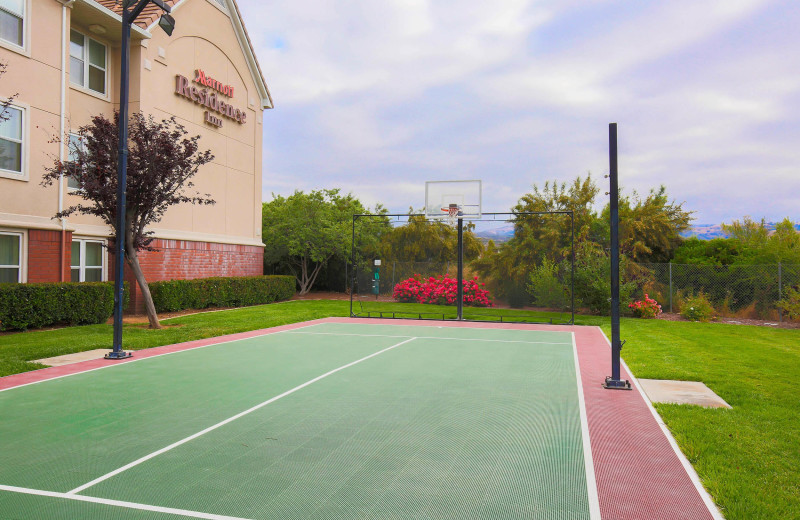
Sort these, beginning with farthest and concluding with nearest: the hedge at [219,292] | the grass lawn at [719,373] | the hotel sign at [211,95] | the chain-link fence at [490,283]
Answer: the hotel sign at [211,95] → the chain-link fence at [490,283] → the hedge at [219,292] → the grass lawn at [719,373]

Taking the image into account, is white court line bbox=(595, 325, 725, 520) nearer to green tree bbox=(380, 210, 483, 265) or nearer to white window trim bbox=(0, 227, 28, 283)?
white window trim bbox=(0, 227, 28, 283)

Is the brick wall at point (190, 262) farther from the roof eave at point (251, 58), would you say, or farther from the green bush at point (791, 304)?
the green bush at point (791, 304)

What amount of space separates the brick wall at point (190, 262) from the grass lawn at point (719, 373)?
237 cm

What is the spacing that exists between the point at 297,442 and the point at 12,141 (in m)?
13.5

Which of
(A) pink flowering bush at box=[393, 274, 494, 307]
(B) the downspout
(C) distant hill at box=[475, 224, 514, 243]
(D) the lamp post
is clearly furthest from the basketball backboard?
(B) the downspout

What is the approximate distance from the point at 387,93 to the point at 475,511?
19.9 metres

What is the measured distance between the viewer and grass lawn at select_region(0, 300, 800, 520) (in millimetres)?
4150

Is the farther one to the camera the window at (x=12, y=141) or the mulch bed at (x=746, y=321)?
the mulch bed at (x=746, y=321)

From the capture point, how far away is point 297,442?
5.02 m

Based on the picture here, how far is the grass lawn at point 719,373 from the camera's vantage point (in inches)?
163

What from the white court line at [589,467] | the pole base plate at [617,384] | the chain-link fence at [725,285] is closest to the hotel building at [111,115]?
the pole base plate at [617,384]

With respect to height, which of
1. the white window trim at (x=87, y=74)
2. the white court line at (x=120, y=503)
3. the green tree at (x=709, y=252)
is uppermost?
the white window trim at (x=87, y=74)

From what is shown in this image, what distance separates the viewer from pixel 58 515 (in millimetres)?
3514

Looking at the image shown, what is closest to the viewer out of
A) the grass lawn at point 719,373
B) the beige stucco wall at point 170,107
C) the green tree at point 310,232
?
the grass lawn at point 719,373
